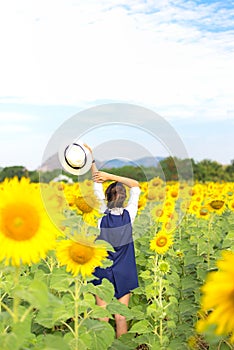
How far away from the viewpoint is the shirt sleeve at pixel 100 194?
4.32m

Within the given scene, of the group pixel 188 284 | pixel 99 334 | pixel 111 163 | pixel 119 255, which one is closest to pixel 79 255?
pixel 99 334

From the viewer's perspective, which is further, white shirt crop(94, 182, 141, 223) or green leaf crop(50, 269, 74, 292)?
white shirt crop(94, 182, 141, 223)

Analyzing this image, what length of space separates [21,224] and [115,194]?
2.57 metres

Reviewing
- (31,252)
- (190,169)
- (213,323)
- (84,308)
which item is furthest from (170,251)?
(213,323)

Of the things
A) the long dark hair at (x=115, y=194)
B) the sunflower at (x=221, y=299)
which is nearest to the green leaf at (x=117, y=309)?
the long dark hair at (x=115, y=194)

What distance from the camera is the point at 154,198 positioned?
4.84m

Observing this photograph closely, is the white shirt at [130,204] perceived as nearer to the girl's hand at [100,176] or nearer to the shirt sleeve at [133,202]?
the shirt sleeve at [133,202]

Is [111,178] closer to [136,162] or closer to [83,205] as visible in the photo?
[83,205]

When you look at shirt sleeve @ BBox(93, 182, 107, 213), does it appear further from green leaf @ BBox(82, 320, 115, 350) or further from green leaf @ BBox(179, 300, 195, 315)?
green leaf @ BBox(179, 300, 195, 315)

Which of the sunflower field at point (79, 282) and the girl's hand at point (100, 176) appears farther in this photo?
the girl's hand at point (100, 176)

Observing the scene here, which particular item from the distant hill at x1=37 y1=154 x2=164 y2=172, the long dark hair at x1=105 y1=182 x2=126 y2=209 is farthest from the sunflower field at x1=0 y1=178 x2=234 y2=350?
the long dark hair at x1=105 y1=182 x2=126 y2=209

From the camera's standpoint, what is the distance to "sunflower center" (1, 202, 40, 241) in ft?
7.76

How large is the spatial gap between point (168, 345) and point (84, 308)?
Answer: 1.40m

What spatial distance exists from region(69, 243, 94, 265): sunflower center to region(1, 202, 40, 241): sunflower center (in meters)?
1.18
